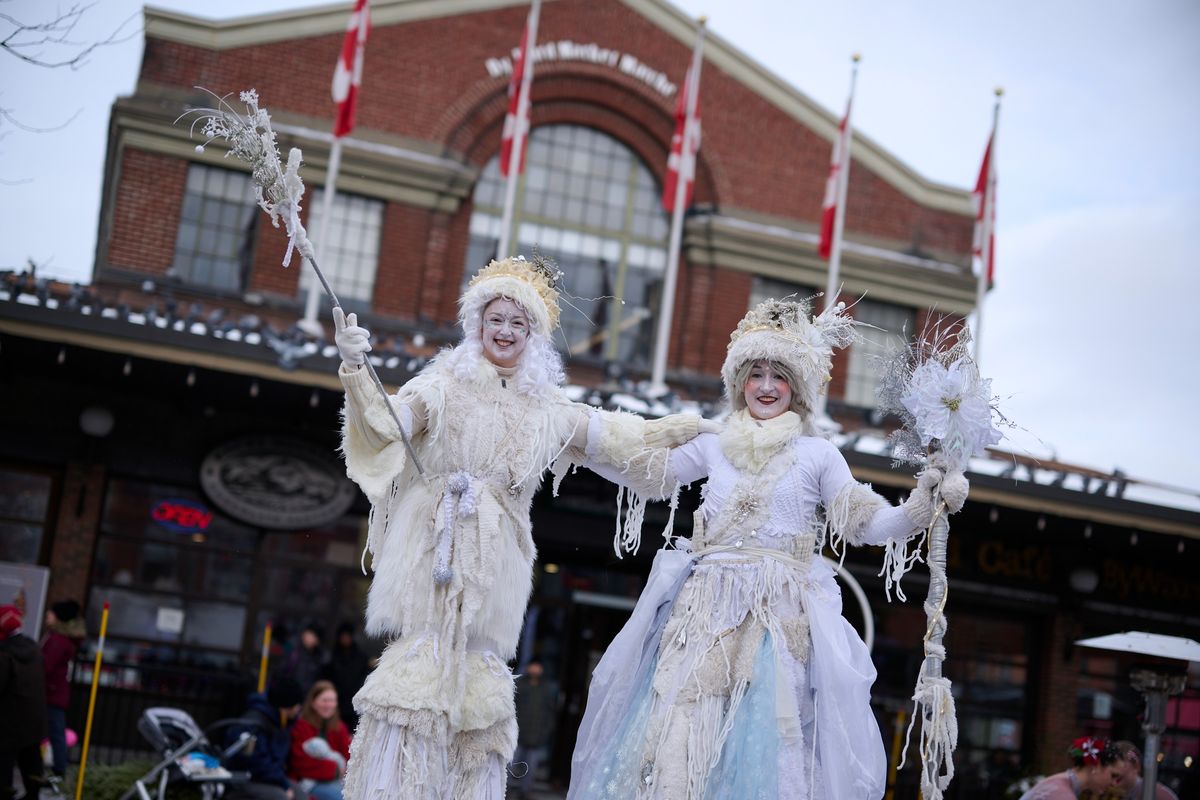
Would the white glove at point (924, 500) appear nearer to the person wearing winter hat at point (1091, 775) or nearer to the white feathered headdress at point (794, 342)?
the white feathered headdress at point (794, 342)

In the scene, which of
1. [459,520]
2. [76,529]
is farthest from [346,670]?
[459,520]

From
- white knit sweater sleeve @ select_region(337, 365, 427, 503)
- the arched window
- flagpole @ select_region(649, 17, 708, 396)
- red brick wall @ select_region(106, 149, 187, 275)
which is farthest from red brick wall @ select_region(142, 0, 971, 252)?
white knit sweater sleeve @ select_region(337, 365, 427, 503)

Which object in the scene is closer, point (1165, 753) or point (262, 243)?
point (1165, 753)

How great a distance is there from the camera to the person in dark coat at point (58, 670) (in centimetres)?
1038

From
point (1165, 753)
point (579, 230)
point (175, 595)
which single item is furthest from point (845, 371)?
point (175, 595)

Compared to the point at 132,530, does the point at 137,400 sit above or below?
above

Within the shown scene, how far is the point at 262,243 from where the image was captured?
1667cm

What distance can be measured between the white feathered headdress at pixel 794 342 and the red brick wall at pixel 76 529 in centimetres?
944

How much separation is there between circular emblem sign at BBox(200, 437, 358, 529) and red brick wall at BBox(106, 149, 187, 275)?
383 centimetres

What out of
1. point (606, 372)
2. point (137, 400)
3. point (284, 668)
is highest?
point (606, 372)

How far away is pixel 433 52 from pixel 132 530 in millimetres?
7408

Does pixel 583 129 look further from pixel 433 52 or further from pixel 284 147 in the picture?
pixel 284 147

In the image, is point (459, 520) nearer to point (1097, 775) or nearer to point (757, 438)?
point (757, 438)

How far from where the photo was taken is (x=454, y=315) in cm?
1727
